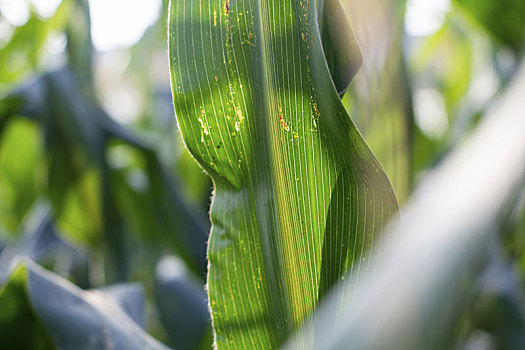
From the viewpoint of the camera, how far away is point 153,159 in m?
0.74

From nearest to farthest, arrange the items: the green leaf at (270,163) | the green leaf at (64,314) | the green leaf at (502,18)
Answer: the green leaf at (270,163) < the green leaf at (64,314) < the green leaf at (502,18)

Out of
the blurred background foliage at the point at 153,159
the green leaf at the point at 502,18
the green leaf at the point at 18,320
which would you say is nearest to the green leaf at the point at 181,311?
the blurred background foliage at the point at 153,159

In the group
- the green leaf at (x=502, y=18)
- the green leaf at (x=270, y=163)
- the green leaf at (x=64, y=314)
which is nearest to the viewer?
the green leaf at (x=270, y=163)

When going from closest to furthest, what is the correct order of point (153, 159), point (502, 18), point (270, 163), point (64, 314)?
point (270, 163)
point (64, 314)
point (502, 18)
point (153, 159)

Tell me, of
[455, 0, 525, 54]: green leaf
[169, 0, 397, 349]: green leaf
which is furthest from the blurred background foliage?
[169, 0, 397, 349]: green leaf

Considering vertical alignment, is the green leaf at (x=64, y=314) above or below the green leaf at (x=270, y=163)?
below

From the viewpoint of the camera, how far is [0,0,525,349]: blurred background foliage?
578mm

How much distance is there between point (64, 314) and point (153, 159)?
0.39 metres

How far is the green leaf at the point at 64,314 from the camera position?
365 mm

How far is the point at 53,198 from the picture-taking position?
28.8 inches

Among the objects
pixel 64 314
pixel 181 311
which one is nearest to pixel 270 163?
pixel 64 314

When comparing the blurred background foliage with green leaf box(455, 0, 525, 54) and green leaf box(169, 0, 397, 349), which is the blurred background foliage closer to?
green leaf box(455, 0, 525, 54)

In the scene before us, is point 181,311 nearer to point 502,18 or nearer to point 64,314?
point 64,314

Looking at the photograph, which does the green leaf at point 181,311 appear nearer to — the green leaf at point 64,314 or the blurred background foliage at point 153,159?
the blurred background foliage at point 153,159
